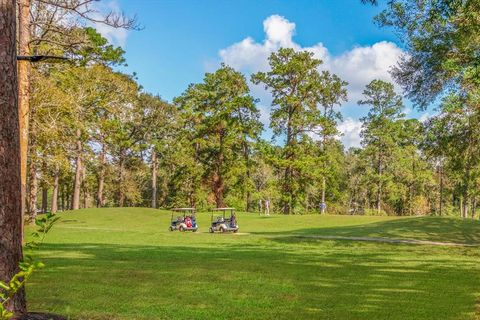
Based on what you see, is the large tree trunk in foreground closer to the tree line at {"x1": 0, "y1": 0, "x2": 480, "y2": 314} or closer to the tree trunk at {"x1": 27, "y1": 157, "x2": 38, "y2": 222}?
the tree line at {"x1": 0, "y1": 0, "x2": 480, "y2": 314}

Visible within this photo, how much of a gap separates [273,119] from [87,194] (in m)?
31.3

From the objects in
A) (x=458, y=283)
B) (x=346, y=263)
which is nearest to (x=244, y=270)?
(x=346, y=263)

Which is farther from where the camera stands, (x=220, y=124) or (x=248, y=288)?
(x=220, y=124)

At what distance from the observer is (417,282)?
10023 mm

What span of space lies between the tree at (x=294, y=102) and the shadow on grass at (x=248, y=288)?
3353cm

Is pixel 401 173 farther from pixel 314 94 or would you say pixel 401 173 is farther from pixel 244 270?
pixel 244 270

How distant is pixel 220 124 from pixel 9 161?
45913 millimetres

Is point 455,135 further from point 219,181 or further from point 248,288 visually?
point 219,181

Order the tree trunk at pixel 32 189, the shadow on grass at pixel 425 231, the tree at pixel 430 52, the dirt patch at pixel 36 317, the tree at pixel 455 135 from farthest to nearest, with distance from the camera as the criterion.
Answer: the tree trunk at pixel 32 189, the shadow on grass at pixel 425 231, the tree at pixel 455 135, the tree at pixel 430 52, the dirt patch at pixel 36 317

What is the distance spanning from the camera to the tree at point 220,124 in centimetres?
5038

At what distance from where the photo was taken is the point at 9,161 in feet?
13.8

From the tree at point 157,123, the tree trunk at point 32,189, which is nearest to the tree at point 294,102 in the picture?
the tree at point 157,123

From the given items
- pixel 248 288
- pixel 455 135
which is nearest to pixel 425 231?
pixel 455 135

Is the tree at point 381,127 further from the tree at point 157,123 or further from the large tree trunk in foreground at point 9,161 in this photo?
the large tree trunk in foreground at point 9,161
